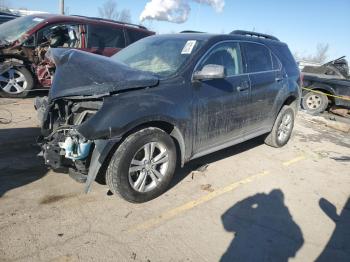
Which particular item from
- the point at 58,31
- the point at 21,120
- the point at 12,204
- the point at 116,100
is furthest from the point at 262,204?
the point at 58,31

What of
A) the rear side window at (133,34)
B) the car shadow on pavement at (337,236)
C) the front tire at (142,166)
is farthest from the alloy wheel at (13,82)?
the car shadow on pavement at (337,236)

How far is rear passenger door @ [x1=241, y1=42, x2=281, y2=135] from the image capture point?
5.02 metres

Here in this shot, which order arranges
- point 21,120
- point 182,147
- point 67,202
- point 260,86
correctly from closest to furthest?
point 67,202 → point 182,147 → point 260,86 → point 21,120

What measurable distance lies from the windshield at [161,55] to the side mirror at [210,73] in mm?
247

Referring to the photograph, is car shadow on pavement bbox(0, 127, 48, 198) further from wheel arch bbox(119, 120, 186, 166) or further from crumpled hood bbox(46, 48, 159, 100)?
wheel arch bbox(119, 120, 186, 166)

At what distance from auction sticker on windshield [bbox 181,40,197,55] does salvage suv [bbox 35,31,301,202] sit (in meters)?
0.01

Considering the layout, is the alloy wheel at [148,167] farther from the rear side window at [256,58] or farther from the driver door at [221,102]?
the rear side window at [256,58]

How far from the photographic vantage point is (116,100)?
11.0 ft

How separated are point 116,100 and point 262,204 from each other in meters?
2.15

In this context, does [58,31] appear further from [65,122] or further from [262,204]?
[262,204]

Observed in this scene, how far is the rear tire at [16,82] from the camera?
299 inches

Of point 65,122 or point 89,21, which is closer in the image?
point 65,122

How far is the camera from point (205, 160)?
5.29 meters

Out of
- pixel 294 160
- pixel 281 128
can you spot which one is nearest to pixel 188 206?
pixel 294 160
